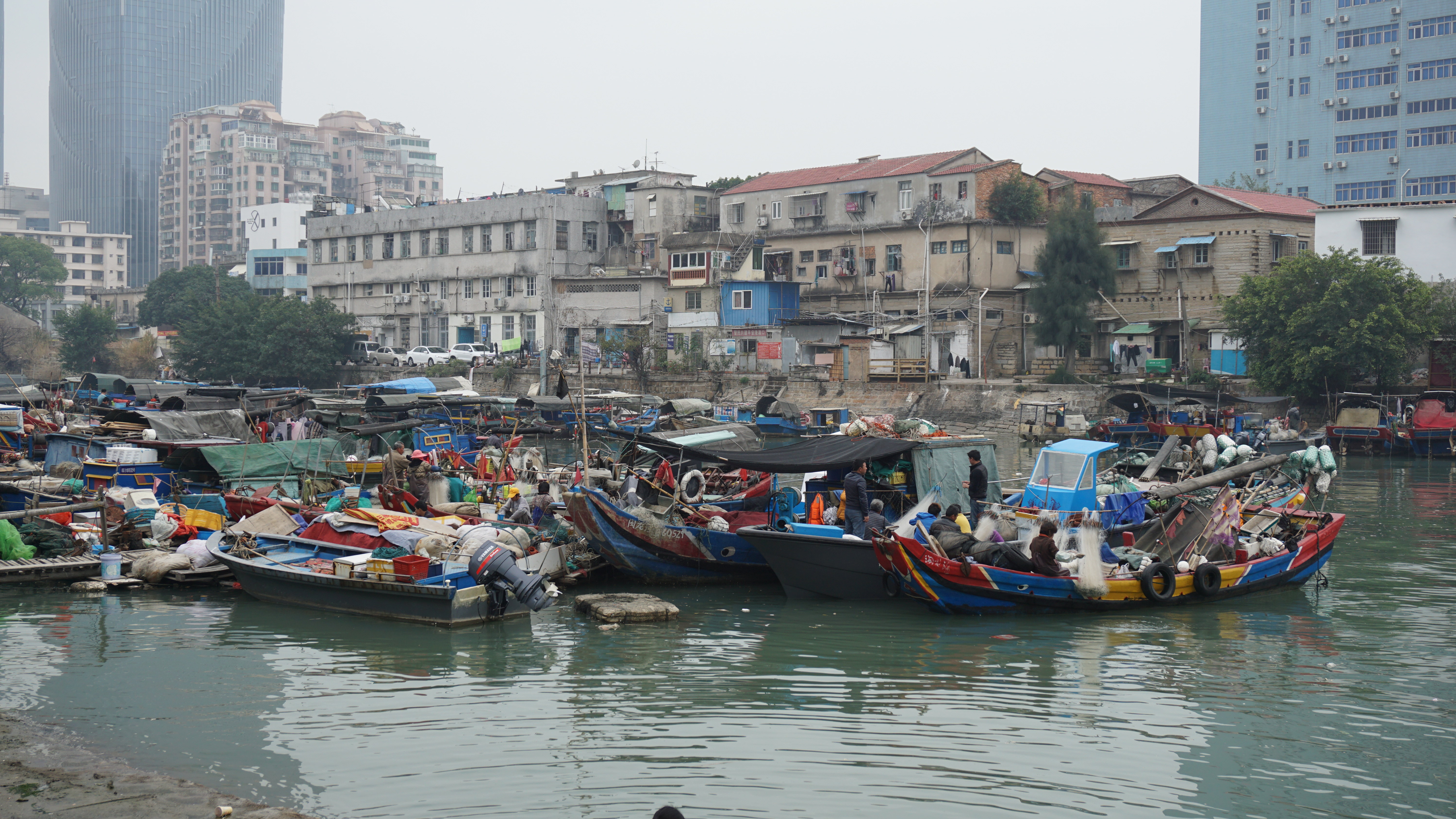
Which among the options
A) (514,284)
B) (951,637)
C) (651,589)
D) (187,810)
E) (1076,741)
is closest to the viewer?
(187,810)

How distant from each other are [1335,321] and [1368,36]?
39.1 m

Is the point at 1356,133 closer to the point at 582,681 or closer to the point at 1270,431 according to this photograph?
the point at 1270,431

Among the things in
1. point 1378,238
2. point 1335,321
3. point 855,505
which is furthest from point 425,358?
point 855,505

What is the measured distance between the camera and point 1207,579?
47.9 ft

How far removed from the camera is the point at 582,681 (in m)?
11.6

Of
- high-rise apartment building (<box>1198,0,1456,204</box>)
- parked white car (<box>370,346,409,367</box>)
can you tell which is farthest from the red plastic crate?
high-rise apartment building (<box>1198,0,1456,204</box>)

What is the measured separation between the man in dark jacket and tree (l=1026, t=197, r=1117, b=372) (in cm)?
3227

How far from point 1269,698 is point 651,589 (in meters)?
7.89

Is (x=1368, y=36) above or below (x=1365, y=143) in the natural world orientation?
above

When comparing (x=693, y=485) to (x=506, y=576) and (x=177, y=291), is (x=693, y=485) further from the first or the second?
(x=177, y=291)

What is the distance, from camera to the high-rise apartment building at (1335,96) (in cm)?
6400

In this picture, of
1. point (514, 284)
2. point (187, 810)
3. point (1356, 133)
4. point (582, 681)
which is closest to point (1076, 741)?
point (582, 681)

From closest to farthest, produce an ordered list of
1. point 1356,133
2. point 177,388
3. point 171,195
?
1. point 177,388
2. point 1356,133
3. point 171,195

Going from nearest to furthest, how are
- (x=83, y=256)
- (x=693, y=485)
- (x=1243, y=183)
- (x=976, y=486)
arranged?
1. (x=976, y=486)
2. (x=693, y=485)
3. (x=1243, y=183)
4. (x=83, y=256)
